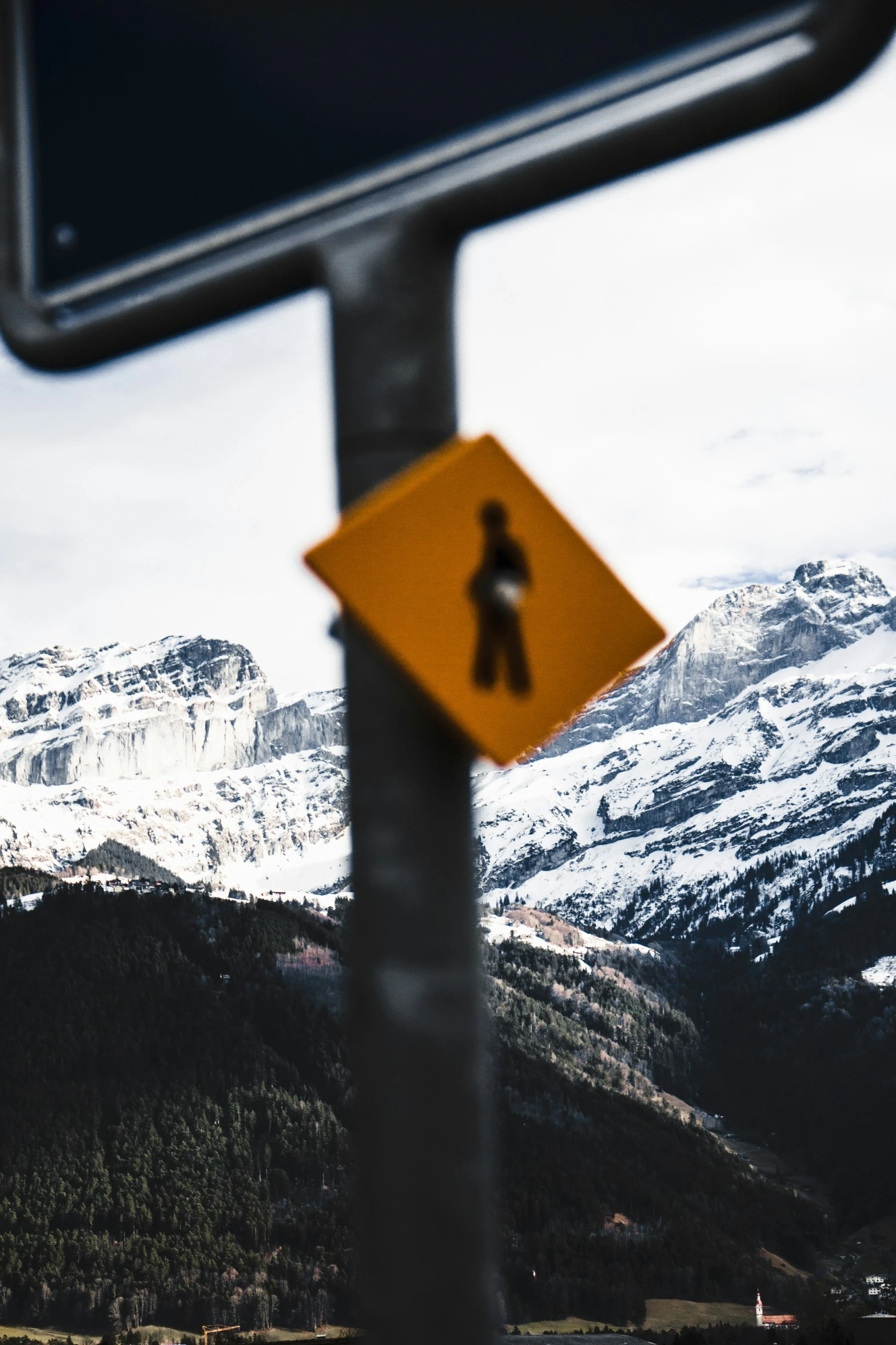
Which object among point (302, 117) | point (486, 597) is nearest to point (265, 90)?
point (302, 117)

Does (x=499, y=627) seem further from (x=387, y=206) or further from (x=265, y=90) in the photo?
(x=265, y=90)

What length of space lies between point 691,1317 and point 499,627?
21708 cm

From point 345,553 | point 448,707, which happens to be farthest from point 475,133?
point 448,707

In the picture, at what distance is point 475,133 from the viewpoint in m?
1.60

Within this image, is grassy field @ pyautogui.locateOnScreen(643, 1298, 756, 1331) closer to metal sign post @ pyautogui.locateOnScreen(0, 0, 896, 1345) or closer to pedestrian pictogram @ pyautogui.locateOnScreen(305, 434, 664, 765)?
metal sign post @ pyautogui.locateOnScreen(0, 0, 896, 1345)

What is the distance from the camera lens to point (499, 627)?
142 cm

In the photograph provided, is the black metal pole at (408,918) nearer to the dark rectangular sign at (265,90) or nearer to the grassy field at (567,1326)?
the dark rectangular sign at (265,90)

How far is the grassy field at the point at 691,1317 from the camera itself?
19100 cm

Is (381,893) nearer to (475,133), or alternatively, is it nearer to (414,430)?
(414,430)

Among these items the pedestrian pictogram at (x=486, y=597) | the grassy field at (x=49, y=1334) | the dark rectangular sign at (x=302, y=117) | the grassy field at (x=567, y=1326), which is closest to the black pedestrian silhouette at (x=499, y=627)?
the pedestrian pictogram at (x=486, y=597)

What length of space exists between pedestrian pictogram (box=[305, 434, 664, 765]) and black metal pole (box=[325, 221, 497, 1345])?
68 millimetres

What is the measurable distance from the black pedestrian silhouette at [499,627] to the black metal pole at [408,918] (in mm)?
91

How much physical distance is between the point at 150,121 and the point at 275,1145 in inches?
8025

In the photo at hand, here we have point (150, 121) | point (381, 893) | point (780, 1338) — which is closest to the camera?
point (381, 893)
